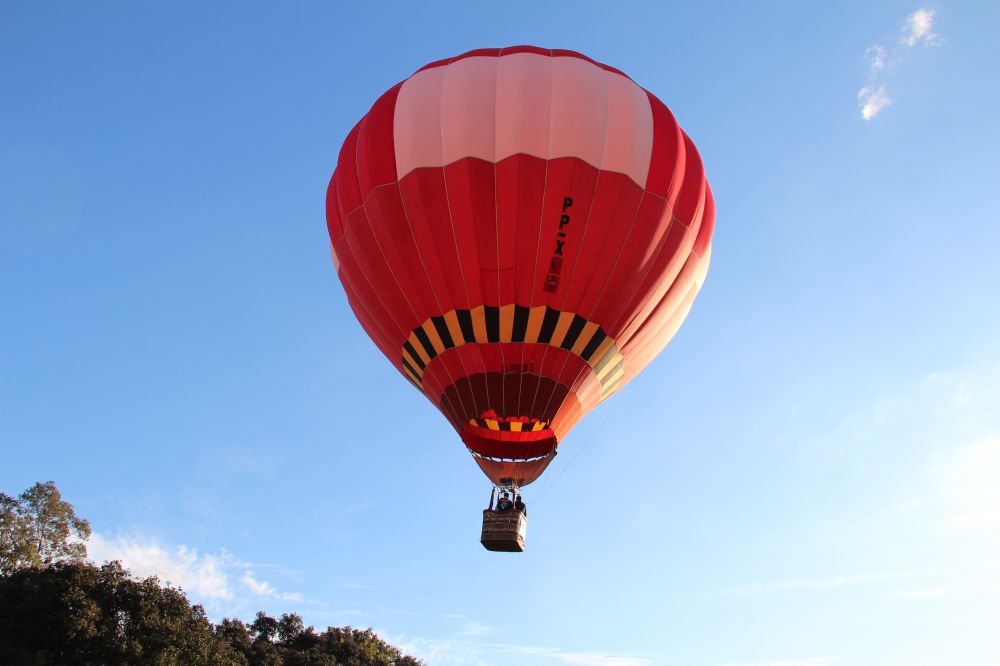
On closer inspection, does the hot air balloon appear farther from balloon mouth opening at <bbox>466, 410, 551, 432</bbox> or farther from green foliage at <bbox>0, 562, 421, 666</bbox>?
green foliage at <bbox>0, 562, 421, 666</bbox>

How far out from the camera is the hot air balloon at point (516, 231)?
1231 centimetres

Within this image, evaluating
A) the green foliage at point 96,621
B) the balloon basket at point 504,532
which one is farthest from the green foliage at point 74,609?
the balloon basket at point 504,532

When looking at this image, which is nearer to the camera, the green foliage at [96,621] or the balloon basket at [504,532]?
the balloon basket at [504,532]

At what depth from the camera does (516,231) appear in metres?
12.2

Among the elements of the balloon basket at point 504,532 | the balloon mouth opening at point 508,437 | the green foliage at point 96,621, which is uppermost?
the balloon mouth opening at point 508,437

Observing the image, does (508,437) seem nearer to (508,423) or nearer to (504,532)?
(508,423)

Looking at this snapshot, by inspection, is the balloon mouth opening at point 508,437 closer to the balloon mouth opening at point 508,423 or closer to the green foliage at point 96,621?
the balloon mouth opening at point 508,423

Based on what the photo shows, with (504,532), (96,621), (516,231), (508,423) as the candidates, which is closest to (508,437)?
(508,423)

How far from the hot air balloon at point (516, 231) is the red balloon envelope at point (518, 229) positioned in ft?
0.08

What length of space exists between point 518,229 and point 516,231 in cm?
5

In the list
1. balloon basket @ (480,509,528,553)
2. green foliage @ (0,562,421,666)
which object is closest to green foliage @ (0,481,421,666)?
green foliage @ (0,562,421,666)

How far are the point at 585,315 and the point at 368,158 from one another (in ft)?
16.1

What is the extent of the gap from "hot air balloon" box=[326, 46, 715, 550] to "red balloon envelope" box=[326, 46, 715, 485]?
0.08 feet

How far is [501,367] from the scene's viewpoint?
12695mm
